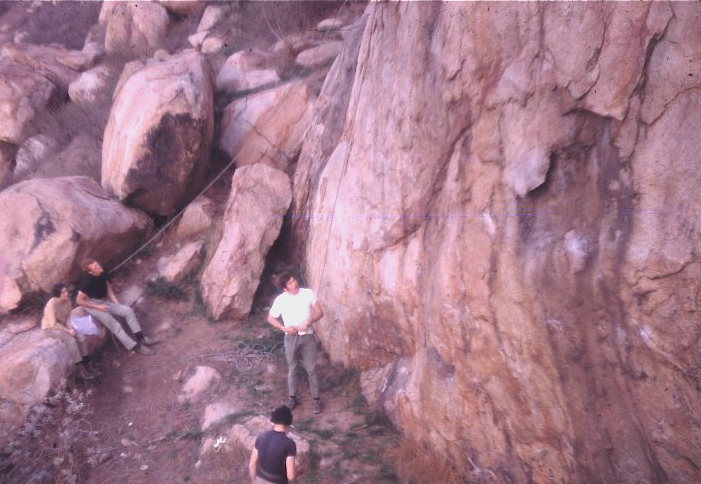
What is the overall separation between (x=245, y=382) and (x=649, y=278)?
16.2 ft

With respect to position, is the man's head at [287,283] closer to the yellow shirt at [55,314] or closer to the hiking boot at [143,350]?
the hiking boot at [143,350]

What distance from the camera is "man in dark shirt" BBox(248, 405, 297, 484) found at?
399cm

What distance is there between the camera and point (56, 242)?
25.9ft

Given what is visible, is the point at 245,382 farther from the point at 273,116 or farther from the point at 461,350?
the point at 273,116

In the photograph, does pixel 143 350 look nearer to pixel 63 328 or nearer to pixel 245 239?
pixel 63 328

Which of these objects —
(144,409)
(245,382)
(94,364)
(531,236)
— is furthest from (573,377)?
(94,364)

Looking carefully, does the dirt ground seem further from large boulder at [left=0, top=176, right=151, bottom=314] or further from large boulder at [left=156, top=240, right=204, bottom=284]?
large boulder at [left=0, top=176, right=151, bottom=314]

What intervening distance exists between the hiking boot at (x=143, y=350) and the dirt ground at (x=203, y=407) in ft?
0.19

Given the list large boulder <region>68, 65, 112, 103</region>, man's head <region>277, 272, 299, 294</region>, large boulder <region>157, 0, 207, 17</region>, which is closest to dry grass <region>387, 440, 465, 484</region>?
man's head <region>277, 272, 299, 294</region>

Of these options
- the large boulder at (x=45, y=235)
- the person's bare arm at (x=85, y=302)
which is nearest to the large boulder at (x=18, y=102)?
the large boulder at (x=45, y=235)

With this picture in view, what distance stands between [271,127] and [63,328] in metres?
4.88

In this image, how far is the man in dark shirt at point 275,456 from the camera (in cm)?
399

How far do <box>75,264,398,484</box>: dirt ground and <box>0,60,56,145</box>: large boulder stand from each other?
7.35 metres

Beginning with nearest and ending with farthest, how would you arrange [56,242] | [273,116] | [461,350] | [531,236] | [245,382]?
1. [531,236]
2. [461,350]
3. [245,382]
4. [56,242]
5. [273,116]
